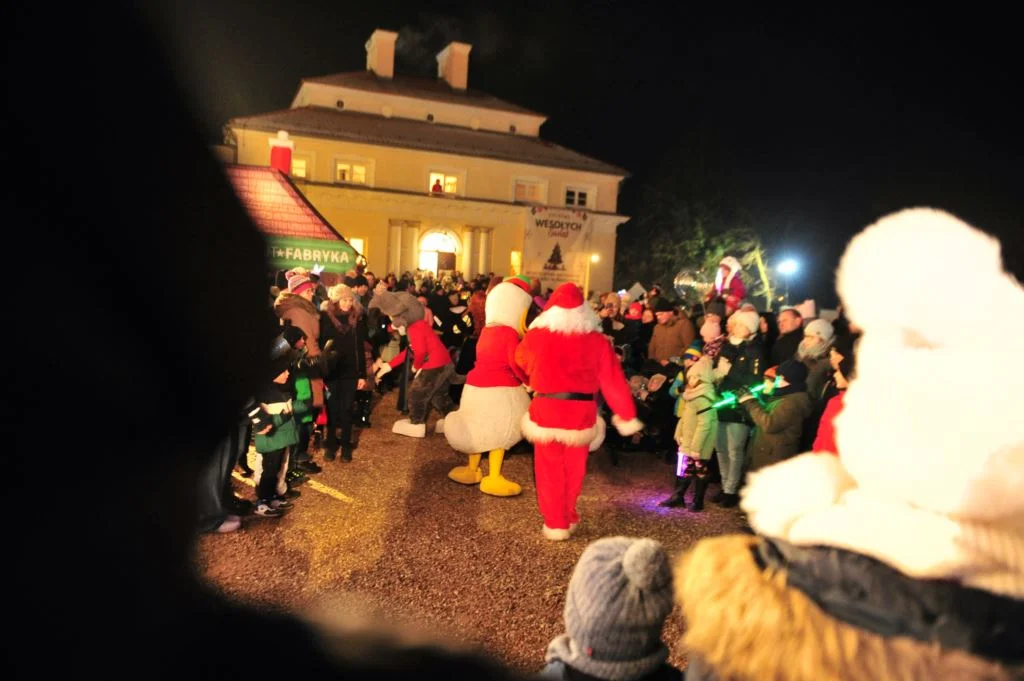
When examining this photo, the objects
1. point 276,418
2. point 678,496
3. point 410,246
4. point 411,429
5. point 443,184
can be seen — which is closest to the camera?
point 276,418

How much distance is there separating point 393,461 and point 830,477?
601 cm

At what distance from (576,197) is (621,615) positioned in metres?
33.5

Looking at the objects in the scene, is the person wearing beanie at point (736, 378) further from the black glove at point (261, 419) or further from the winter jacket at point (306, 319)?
the black glove at point (261, 419)

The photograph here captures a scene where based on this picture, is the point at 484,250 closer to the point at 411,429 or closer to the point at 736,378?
the point at 411,429

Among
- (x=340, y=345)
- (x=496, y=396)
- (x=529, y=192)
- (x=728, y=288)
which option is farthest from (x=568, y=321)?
(x=529, y=192)

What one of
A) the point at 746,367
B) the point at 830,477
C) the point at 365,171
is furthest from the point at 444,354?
the point at 365,171

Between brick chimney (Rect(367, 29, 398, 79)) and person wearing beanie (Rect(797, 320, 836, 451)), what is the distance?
33.7 m

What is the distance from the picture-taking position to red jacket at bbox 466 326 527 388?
6.02 meters

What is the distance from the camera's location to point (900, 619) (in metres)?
1.34

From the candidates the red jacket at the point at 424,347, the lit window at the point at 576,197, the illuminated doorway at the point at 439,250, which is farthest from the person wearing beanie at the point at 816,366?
the lit window at the point at 576,197

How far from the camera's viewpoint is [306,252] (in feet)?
20.1

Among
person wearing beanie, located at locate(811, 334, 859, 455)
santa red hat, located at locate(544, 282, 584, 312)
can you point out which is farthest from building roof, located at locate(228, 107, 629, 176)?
person wearing beanie, located at locate(811, 334, 859, 455)

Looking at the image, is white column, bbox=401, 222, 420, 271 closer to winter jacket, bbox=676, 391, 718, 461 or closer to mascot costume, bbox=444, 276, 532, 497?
mascot costume, bbox=444, 276, 532, 497

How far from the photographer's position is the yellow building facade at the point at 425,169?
29.7 meters
